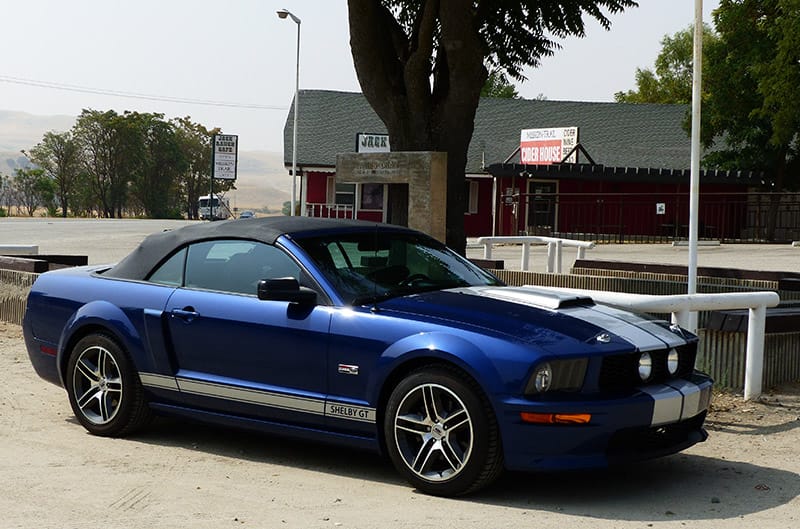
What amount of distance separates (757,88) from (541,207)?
9492 millimetres

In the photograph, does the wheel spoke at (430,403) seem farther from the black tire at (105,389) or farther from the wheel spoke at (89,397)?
the wheel spoke at (89,397)

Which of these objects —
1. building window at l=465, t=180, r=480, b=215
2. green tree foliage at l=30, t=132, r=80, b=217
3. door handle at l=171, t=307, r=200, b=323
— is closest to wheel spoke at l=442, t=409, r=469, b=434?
door handle at l=171, t=307, r=200, b=323

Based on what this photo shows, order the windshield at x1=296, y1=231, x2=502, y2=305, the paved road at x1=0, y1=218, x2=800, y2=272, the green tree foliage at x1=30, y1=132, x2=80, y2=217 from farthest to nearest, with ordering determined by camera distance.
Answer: the green tree foliage at x1=30, y1=132, x2=80, y2=217
the paved road at x1=0, y1=218, x2=800, y2=272
the windshield at x1=296, y1=231, x2=502, y2=305

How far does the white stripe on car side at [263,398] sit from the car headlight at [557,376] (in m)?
0.96

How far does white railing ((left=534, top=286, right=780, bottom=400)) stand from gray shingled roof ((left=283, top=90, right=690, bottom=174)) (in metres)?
39.7

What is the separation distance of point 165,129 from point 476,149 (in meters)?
70.4

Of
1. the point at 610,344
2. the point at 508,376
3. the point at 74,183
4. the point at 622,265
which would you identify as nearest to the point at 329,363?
the point at 508,376

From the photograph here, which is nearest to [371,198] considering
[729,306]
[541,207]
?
[541,207]

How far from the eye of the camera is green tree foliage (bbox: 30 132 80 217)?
111 metres

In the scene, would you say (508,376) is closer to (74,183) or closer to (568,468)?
(568,468)

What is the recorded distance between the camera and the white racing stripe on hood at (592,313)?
5.99m

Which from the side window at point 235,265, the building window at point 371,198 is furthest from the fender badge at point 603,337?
the building window at point 371,198

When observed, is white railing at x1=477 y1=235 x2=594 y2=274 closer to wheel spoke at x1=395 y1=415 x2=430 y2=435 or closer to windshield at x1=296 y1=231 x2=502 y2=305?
windshield at x1=296 y1=231 x2=502 y2=305

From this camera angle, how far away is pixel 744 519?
5.46m
